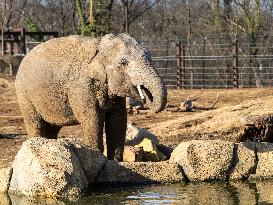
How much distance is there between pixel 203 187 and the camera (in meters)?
8.62

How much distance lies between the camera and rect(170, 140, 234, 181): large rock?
895 centimetres

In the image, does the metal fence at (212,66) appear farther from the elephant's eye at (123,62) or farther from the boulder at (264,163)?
the elephant's eye at (123,62)

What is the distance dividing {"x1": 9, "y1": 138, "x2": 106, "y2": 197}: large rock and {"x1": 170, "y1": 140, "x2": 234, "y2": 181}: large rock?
1199 mm

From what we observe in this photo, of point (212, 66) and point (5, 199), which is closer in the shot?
point (5, 199)

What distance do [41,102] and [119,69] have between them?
124 cm

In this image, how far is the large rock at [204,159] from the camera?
8.95 meters

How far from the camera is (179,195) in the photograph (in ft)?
26.4

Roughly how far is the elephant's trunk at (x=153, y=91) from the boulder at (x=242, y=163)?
1.35 m

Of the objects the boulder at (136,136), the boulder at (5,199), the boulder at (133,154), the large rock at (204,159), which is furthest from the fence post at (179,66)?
the boulder at (5,199)

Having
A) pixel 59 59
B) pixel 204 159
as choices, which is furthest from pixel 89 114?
pixel 204 159

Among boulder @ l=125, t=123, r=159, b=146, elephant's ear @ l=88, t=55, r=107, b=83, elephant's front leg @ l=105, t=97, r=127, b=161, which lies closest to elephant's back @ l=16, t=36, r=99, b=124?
elephant's ear @ l=88, t=55, r=107, b=83

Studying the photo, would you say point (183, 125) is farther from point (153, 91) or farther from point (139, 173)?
point (153, 91)

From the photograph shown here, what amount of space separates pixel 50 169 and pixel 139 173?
126cm

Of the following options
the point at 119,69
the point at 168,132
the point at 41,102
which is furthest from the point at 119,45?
the point at 168,132
